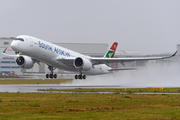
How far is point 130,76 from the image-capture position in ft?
199

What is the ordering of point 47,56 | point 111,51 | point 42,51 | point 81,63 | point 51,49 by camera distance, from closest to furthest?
point 42,51, point 47,56, point 51,49, point 81,63, point 111,51

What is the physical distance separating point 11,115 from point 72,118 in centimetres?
363

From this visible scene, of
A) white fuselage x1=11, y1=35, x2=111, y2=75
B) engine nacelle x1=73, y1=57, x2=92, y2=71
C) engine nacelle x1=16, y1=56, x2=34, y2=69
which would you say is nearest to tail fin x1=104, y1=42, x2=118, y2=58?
white fuselage x1=11, y1=35, x2=111, y2=75

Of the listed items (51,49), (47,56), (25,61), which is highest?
(51,49)

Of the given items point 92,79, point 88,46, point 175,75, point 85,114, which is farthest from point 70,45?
point 85,114

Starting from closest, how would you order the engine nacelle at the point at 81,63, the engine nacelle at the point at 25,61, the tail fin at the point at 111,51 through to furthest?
the engine nacelle at the point at 81,63
the engine nacelle at the point at 25,61
the tail fin at the point at 111,51

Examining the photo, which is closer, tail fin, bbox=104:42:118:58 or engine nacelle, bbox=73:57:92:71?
engine nacelle, bbox=73:57:92:71

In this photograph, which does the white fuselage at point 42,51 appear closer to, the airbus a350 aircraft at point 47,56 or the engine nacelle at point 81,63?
the airbus a350 aircraft at point 47,56

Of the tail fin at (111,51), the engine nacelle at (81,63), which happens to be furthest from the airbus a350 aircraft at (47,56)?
the tail fin at (111,51)

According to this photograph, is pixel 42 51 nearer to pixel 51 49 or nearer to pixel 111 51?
pixel 51 49

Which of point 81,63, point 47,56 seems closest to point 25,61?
point 47,56

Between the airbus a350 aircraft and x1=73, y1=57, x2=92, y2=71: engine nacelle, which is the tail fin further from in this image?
x1=73, y1=57, x2=92, y2=71: engine nacelle

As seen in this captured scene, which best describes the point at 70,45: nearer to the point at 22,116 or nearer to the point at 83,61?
the point at 83,61

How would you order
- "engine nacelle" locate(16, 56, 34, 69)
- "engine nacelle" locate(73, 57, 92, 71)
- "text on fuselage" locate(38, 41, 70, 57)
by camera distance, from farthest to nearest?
"engine nacelle" locate(16, 56, 34, 69) → "engine nacelle" locate(73, 57, 92, 71) → "text on fuselage" locate(38, 41, 70, 57)
